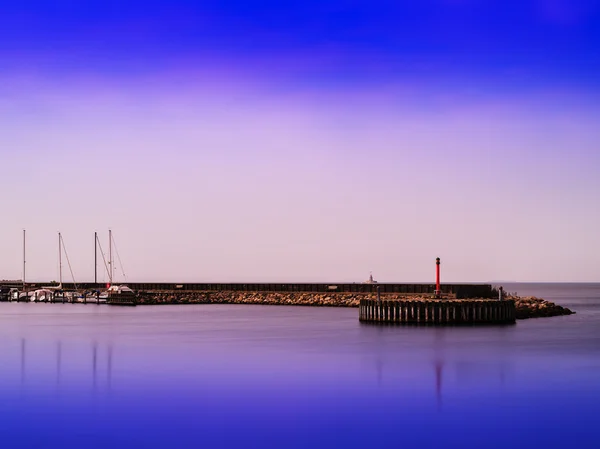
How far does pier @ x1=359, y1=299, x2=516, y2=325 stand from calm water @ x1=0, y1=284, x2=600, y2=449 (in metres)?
1.63

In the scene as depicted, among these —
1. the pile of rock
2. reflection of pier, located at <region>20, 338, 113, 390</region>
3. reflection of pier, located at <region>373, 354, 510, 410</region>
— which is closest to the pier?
the pile of rock

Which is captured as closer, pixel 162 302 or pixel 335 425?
pixel 335 425

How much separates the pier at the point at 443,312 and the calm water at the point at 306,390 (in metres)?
1.63

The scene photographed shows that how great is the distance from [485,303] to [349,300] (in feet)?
122

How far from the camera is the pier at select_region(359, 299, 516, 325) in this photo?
2090 inches

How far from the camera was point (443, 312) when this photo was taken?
53.4 m

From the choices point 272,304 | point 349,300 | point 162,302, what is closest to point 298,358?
point 349,300

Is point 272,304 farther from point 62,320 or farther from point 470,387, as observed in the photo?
point 470,387

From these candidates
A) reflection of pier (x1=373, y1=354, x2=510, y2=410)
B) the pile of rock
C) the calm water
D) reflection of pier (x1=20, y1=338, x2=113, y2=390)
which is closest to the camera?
the calm water

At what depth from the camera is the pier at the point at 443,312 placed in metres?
53.1

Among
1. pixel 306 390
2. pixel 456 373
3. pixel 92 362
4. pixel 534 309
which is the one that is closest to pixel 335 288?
pixel 534 309

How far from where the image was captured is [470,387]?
3002 centimetres

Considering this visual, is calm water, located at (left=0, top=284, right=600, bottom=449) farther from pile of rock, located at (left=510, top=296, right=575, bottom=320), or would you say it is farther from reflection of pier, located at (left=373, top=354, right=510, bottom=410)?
pile of rock, located at (left=510, top=296, right=575, bottom=320)

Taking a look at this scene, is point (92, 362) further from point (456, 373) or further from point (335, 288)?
point (335, 288)
